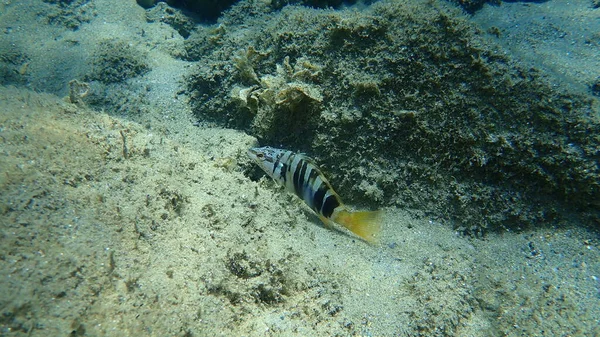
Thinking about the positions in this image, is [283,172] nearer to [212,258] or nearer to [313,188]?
[313,188]

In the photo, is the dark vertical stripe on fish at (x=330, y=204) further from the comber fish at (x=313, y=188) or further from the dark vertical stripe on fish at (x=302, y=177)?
the dark vertical stripe on fish at (x=302, y=177)

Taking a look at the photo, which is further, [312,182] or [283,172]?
[283,172]

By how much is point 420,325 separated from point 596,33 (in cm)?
484

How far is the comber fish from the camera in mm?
3104

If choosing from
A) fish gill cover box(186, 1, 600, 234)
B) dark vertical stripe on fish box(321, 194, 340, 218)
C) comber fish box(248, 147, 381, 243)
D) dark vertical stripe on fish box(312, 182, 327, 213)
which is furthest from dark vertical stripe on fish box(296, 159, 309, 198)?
fish gill cover box(186, 1, 600, 234)

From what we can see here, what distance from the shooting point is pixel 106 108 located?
16.0ft

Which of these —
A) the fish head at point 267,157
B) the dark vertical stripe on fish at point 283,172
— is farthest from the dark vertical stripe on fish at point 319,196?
the fish head at point 267,157

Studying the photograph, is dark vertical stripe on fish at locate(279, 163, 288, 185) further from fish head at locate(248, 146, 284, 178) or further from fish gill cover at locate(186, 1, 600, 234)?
fish gill cover at locate(186, 1, 600, 234)

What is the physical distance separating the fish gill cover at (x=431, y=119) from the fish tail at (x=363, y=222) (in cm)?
58

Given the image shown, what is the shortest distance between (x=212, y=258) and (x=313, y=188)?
148 centimetres

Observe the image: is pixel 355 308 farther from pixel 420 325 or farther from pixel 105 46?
pixel 105 46

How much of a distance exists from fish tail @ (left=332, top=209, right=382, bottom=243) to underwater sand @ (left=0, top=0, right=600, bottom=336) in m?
0.18

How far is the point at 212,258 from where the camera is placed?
85.0 inches

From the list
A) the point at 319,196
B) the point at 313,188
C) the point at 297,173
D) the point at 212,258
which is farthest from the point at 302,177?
the point at 212,258
